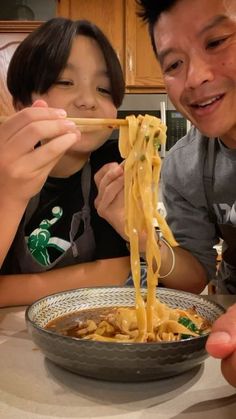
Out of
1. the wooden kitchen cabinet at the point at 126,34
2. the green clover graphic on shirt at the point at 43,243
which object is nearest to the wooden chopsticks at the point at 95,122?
the green clover graphic on shirt at the point at 43,243

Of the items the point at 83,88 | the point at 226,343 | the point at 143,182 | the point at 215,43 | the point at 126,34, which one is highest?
the point at 126,34

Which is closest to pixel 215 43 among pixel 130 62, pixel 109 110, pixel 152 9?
pixel 152 9

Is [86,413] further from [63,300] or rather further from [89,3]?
[89,3]

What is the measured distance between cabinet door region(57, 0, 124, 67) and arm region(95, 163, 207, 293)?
104 inches

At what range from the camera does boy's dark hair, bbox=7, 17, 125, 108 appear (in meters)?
1.43

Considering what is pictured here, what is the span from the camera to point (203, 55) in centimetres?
117

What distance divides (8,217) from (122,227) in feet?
1.30

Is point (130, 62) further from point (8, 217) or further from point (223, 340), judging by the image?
point (223, 340)

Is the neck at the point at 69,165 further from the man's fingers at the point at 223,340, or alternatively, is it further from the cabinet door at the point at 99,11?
the cabinet door at the point at 99,11

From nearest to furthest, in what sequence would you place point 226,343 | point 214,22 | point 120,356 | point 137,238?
point 226,343, point 120,356, point 137,238, point 214,22

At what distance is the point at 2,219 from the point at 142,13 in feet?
2.53

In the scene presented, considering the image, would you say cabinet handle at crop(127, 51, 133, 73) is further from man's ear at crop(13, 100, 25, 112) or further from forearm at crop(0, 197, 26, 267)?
forearm at crop(0, 197, 26, 267)

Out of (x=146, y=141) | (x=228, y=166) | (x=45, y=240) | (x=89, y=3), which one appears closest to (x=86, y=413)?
(x=146, y=141)

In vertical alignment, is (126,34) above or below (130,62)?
above
